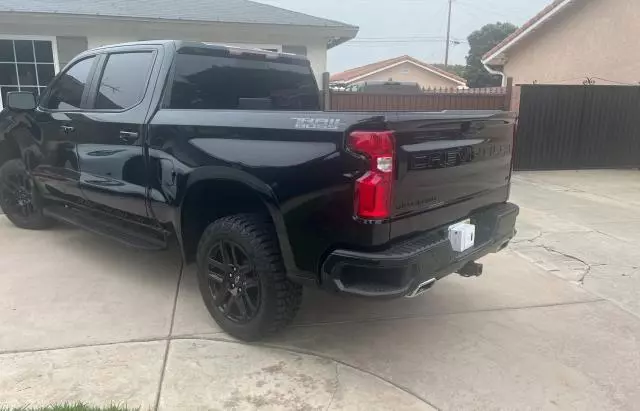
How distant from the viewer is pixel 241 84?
4.31 meters

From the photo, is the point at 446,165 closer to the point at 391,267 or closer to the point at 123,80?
the point at 391,267

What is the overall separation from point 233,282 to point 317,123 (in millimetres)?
1256

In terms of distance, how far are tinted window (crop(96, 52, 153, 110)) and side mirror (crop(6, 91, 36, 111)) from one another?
1168mm

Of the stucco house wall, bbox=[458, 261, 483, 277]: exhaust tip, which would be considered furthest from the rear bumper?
the stucco house wall

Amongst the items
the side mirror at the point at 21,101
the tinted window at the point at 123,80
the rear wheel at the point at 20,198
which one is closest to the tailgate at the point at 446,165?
the tinted window at the point at 123,80

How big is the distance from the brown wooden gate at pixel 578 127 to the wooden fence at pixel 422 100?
2.14 feet

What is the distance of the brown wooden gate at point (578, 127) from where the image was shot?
11.5m

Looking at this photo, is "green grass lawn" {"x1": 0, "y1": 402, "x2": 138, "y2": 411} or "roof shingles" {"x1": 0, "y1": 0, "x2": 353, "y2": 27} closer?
"green grass lawn" {"x1": 0, "y1": 402, "x2": 138, "y2": 411}

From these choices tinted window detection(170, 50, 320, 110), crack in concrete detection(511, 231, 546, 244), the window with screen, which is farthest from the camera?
the window with screen

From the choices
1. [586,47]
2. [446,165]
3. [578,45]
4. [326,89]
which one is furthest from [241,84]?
[578,45]

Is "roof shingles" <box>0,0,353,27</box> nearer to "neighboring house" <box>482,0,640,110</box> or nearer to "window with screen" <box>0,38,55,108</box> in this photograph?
"window with screen" <box>0,38,55,108</box>

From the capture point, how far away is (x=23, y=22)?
33.6 ft

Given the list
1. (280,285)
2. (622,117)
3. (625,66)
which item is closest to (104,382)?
(280,285)

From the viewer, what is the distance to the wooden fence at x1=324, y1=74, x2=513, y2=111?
11.3 metres
